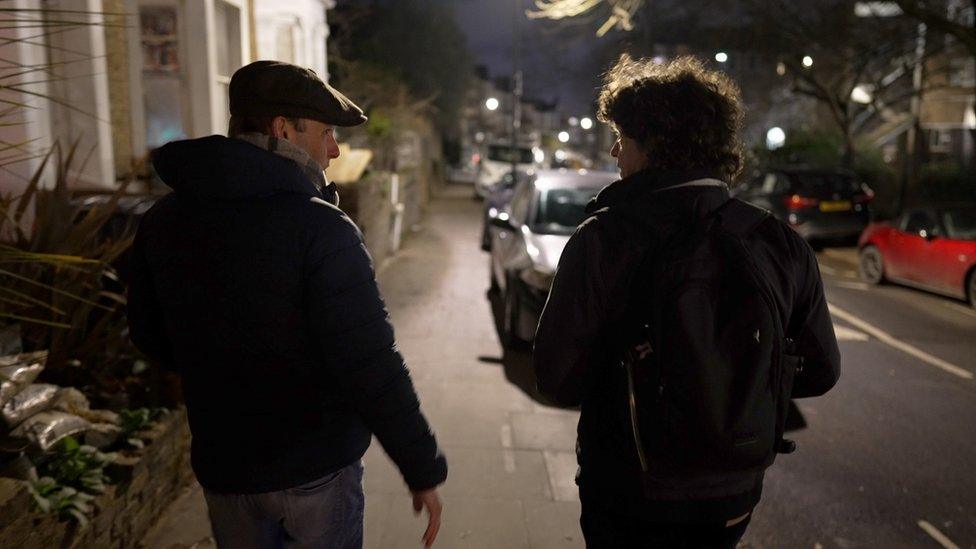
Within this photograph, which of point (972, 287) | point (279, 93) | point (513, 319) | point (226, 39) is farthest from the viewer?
point (226, 39)

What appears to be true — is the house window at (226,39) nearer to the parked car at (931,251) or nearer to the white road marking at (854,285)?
the white road marking at (854,285)

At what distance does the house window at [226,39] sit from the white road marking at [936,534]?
7.90 meters

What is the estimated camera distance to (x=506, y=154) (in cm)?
2797

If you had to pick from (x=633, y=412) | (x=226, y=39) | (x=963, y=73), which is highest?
(x=963, y=73)

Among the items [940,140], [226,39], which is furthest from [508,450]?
[940,140]

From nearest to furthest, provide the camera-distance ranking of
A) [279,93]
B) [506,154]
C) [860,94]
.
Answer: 1. [279,93]
2. [506,154]
3. [860,94]

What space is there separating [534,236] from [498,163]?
2031cm

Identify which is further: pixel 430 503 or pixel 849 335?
pixel 849 335

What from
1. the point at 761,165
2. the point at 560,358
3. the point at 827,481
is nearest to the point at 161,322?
the point at 560,358

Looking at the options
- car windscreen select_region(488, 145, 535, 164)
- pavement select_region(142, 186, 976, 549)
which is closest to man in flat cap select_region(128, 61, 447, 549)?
pavement select_region(142, 186, 976, 549)

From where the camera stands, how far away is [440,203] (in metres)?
24.4

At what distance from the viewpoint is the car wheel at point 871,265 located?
11023mm

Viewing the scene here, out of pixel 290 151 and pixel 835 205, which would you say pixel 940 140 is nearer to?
pixel 835 205

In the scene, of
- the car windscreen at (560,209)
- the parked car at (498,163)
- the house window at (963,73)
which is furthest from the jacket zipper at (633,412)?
the house window at (963,73)
